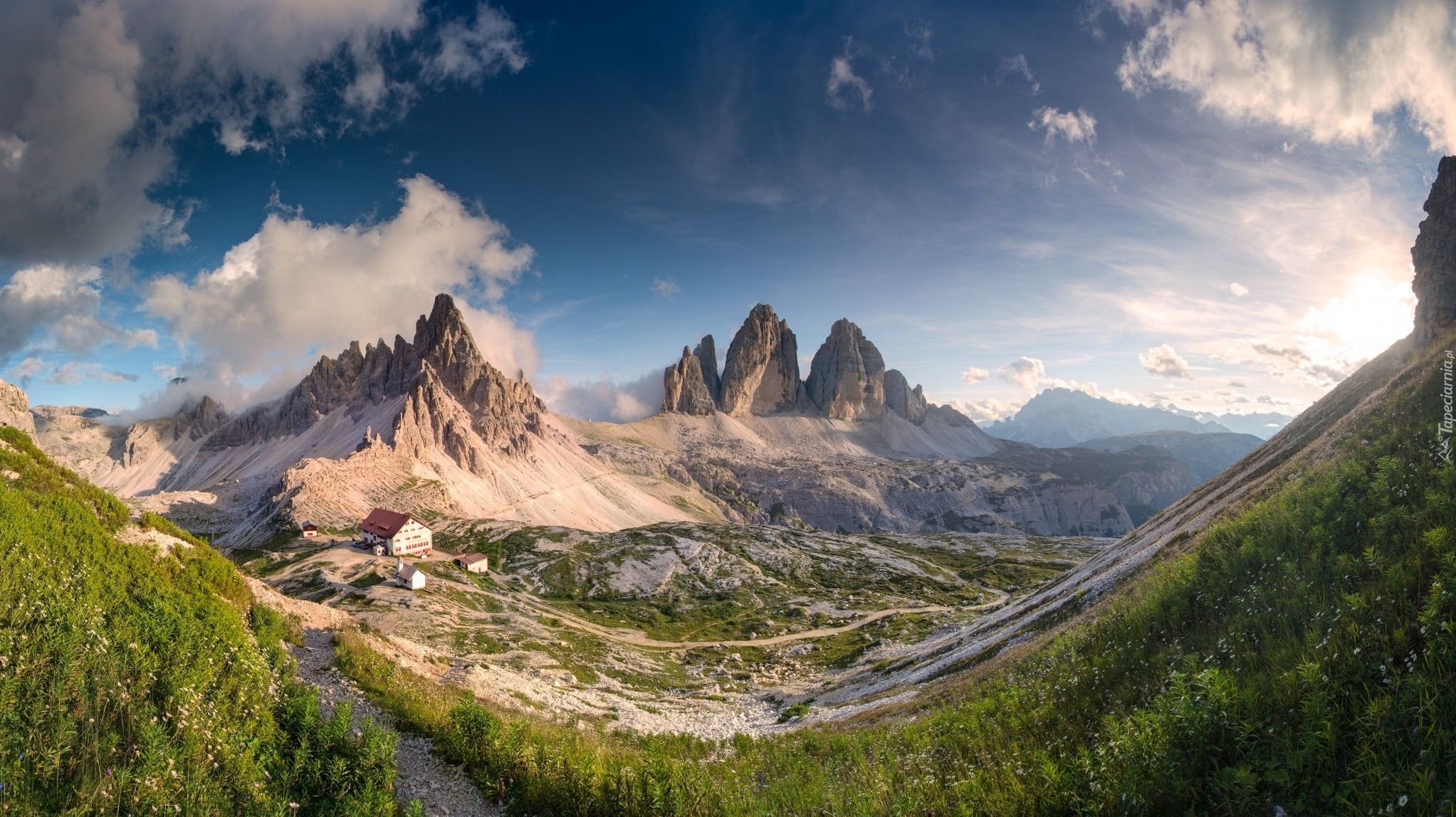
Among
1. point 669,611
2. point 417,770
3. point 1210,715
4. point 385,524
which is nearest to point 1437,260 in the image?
point 1210,715

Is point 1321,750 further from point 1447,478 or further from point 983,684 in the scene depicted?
point 983,684

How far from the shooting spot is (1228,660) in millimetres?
11594

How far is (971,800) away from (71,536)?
24351mm

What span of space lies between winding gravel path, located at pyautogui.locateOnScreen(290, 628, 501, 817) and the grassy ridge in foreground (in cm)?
43

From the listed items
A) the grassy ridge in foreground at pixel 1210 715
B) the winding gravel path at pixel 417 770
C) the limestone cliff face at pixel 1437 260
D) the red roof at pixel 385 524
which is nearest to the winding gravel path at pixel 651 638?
the red roof at pixel 385 524

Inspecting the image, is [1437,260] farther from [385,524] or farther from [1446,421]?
[385,524]

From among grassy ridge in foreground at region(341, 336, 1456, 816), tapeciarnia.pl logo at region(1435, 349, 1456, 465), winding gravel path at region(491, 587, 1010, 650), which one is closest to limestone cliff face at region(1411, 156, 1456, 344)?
tapeciarnia.pl logo at region(1435, 349, 1456, 465)

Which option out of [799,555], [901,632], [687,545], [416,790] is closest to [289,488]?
[687,545]

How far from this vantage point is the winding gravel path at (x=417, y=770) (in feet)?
42.6

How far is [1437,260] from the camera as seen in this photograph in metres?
67.4

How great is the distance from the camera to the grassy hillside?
9.00m

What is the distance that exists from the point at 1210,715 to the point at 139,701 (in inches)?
759

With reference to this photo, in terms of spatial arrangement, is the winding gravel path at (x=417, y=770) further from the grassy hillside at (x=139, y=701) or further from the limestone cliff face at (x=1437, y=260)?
the limestone cliff face at (x=1437, y=260)

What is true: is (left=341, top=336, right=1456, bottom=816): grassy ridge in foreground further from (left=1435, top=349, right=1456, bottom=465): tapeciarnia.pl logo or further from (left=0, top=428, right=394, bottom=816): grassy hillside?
(left=0, top=428, right=394, bottom=816): grassy hillside
